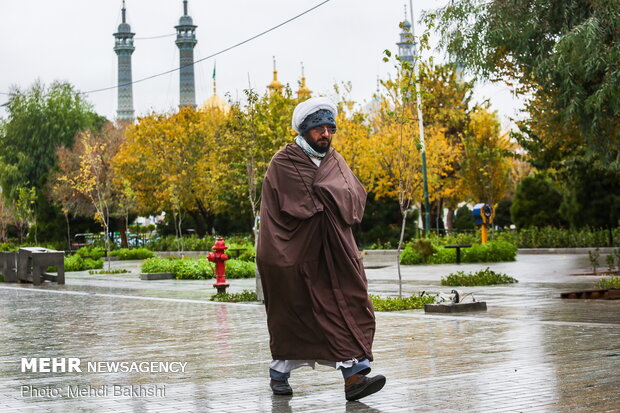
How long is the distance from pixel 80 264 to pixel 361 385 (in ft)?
89.5

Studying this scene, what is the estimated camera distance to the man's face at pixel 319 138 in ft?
22.8

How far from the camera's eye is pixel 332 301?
6.58 meters

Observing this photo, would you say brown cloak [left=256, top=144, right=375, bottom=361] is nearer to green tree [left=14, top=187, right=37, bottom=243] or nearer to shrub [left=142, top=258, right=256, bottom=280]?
shrub [left=142, top=258, right=256, bottom=280]

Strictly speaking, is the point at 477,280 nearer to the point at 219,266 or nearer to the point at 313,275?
the point at 219,266

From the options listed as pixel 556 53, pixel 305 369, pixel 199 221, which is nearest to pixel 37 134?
Answer: pixel 199 221

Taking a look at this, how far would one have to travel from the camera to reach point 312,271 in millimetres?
6625

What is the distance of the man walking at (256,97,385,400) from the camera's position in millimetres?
6539

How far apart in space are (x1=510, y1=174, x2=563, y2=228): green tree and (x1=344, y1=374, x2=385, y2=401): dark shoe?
34.1m

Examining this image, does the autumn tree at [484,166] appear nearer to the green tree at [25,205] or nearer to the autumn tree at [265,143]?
the autumn tree at [265,143]

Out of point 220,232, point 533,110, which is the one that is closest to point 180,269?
point 533,110

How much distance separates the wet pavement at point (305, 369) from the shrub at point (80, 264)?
15.8 metres

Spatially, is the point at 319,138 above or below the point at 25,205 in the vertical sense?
below

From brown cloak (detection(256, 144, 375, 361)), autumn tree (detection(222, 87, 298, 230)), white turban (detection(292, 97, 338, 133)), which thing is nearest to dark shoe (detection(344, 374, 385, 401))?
brown cloak (detection(256, 144, 375, 361))

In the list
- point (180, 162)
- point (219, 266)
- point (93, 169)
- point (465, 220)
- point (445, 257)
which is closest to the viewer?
point (219, 266)
